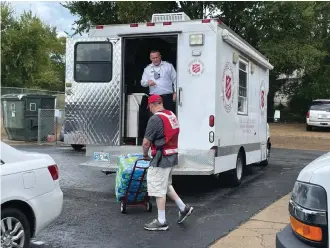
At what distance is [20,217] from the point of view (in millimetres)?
4219

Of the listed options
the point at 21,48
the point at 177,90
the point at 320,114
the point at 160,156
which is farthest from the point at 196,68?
the point at 21,48

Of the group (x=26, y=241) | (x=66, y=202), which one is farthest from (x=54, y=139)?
(x=26, y=241)

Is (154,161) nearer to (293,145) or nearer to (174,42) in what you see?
(174,42)

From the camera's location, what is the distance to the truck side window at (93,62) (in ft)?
25.6

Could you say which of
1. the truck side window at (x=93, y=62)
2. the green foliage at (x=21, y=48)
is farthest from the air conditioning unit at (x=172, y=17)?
the green foliage at (x=21, y=48)

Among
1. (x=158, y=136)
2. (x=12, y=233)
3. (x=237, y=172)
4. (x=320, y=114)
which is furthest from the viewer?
(x=320, y=114)

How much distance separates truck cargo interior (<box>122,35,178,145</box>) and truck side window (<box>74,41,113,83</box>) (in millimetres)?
295

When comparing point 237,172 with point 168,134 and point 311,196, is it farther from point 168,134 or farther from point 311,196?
point 311,196

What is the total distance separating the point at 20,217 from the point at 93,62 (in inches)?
162

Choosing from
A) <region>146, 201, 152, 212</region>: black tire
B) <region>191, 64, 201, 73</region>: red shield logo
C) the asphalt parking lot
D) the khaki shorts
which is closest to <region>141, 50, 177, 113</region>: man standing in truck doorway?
<region>191, 64, 201, 73</region>: red shield logo

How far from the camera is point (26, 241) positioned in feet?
14.0

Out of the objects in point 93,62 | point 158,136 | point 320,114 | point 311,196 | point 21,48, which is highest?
point 21,48

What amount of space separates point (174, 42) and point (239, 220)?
409cm

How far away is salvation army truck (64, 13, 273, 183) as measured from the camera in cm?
724
